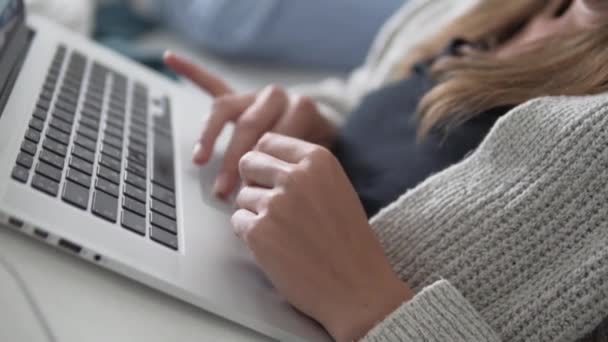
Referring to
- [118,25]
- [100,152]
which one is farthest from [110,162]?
[118,25]

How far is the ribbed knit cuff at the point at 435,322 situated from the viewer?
388mm

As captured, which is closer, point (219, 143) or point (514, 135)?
point (514, 135)

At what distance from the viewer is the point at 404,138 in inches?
24.5

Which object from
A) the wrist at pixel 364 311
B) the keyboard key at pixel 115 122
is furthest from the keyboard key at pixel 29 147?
the wrist at pixel 364 311

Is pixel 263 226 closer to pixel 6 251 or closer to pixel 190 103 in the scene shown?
pixel 6 251

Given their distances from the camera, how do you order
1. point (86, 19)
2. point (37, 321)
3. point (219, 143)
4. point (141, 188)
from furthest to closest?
point (86, 19), point (219, 143), point (141, 188), point (37, 321)

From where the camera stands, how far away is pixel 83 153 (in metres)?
0.44

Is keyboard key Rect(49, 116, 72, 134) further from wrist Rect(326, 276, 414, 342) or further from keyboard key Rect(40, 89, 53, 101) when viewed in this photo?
wrist Rect(326, 276, 414, 342)

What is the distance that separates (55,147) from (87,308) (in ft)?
0.39

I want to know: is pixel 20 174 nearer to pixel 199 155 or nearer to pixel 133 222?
pixel 133 222

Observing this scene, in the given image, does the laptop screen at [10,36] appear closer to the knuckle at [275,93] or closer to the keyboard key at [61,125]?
the keyboard key at [61,125]

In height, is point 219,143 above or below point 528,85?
below

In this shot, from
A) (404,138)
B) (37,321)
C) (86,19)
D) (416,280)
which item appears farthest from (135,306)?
(86,19)

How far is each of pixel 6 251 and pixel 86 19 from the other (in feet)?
1.75
